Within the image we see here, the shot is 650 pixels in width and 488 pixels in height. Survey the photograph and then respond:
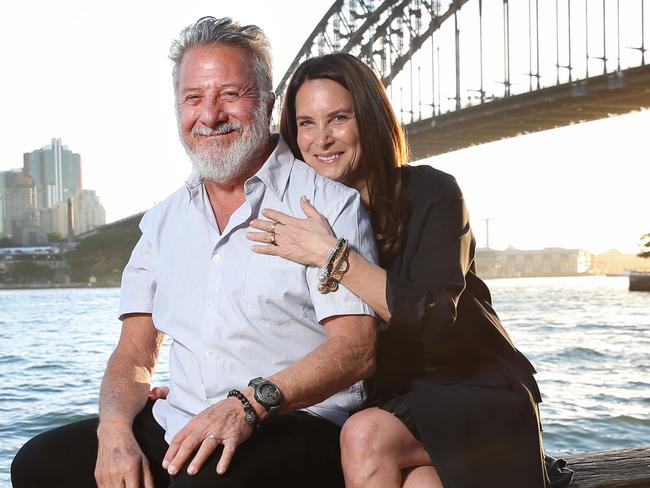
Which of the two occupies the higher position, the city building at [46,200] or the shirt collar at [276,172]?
the city building at [46,200]

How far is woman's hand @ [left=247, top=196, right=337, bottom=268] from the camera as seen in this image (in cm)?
167

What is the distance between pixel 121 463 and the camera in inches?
65.6

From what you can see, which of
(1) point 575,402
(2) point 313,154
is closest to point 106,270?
(1) point 575,402

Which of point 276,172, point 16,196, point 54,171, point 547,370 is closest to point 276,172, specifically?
point 276,172

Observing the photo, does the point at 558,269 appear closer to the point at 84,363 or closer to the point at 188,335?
the point at 84,363

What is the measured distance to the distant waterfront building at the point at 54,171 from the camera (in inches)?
3305

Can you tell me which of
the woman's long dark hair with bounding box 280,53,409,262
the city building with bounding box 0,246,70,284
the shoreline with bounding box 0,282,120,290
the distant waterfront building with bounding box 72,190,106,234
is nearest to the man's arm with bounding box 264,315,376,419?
the woman's long dark hair with bounding box 280,53,409,262

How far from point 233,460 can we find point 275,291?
314 millimetres

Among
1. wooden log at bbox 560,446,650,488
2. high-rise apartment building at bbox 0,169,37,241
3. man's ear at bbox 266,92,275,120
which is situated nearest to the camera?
man's ear at bbox 266,92,275,120

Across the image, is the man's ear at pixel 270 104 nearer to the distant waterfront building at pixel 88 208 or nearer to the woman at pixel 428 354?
the woman at pixel 428 354

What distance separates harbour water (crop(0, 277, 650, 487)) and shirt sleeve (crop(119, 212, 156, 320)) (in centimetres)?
379

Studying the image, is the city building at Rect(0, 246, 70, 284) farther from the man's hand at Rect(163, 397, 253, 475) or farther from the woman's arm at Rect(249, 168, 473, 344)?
the man's hand at Rect(163, 397, 253, 475)

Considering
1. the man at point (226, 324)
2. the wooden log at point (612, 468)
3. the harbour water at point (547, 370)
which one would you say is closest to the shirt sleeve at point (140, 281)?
the man at point (226, 324)

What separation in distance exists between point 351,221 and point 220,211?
0.25 metres
